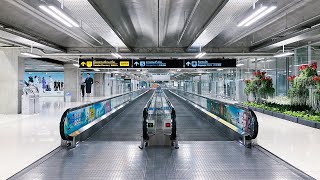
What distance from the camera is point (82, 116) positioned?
9961mm

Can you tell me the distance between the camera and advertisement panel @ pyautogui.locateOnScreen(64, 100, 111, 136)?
8.32m

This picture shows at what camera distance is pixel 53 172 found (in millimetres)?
5605

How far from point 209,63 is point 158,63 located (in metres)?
2.74

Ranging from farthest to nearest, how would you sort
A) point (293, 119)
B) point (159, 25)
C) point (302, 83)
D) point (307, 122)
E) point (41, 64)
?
point (41, 64), point (293, 119), point (302, 83), point (159, 25), point (307, 122)

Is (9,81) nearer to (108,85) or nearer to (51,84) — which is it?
(51,84)

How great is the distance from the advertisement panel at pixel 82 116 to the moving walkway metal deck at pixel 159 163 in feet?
2.14

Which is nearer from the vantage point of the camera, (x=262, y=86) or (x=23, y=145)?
(x=23, y=145)

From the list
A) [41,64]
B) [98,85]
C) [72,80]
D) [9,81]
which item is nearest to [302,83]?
[9,81]

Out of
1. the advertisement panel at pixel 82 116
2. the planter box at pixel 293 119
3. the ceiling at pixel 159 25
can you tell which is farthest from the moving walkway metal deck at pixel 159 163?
the planter box at pixel 293 119

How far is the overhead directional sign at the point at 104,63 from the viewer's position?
1530 cm

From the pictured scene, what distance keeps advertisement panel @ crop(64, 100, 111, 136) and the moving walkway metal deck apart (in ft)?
2.14

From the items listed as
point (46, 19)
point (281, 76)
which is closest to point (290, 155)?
point (46, 19)

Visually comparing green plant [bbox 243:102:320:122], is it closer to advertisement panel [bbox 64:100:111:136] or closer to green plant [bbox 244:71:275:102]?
green plant [bbox 244:71:275:102]

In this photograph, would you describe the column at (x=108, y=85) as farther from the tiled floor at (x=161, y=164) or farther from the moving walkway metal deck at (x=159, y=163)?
the tiled floor at (x=161, y=164)
